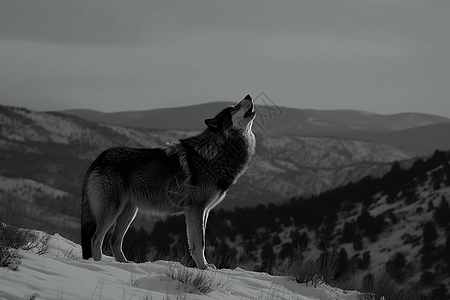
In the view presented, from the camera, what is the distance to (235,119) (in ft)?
26.0

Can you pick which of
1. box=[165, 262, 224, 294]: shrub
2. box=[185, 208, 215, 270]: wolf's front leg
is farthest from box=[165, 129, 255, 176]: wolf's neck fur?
box=[165, 262, 224, 294]: shrub

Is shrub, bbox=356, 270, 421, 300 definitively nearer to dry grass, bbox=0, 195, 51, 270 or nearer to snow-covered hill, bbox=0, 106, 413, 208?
dry grass, bbox=0, 195, 51, 270

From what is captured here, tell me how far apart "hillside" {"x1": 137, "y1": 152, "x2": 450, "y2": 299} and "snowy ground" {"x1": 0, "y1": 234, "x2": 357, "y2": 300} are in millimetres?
17628

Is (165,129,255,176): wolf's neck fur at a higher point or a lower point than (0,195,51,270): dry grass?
higher

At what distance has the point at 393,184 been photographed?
38906 mm

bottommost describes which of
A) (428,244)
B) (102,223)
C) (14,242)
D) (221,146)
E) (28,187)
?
(28,187)

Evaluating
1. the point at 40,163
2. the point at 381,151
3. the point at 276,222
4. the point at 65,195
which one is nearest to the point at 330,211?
the point at 276,222

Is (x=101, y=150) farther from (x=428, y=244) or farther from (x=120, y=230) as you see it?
(x=120, y=230)

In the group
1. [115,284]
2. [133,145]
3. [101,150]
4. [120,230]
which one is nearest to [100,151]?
[101,150]

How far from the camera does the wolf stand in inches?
290

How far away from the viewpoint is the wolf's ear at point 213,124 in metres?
7.98

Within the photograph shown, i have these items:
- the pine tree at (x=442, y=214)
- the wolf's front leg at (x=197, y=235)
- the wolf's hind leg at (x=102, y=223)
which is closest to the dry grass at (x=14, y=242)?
the wolf's hind leg at (x=102, y=223)

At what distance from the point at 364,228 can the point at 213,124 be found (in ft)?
88.1

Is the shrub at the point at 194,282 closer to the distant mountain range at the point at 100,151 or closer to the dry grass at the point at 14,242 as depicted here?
the dry grass at the point at 14,242
